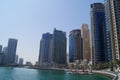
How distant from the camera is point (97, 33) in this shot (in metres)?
178

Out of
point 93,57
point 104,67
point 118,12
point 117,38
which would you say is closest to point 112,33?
point 117,38

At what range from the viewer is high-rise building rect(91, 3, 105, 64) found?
564 feet

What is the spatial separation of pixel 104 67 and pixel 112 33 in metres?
33.8

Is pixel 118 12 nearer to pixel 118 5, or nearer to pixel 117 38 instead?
pixel 118 5

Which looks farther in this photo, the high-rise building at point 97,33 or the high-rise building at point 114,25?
the high-rise building at point 97,33

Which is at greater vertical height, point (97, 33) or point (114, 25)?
point (97, 33)

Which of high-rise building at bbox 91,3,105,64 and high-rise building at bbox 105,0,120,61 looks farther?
high-rise building at bbox 91,3,105,64

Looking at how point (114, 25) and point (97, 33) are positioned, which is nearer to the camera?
point (114, 25)

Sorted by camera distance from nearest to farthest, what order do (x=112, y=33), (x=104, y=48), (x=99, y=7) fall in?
1. (x=112, y=33)
2. (x=104, y=48)
3. (x=99, y=7)

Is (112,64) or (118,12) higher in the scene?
(118,12)

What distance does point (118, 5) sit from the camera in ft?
461

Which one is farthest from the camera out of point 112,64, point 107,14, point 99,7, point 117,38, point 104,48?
point 99,7

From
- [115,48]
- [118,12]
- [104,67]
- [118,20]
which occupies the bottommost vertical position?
[104,67]

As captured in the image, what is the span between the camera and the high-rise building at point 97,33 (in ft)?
564
